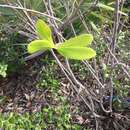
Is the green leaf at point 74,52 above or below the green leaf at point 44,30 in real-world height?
below

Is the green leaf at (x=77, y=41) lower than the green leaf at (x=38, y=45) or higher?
lower

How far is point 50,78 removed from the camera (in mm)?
2613

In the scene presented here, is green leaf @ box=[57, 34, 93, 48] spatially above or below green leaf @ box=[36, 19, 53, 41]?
below

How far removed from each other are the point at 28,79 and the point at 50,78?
17 centimetres

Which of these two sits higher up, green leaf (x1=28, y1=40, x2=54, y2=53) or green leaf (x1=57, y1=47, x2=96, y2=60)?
green leaf (x1=28, y1=40, x2=54, y2=53)

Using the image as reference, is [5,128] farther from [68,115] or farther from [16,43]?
[16,43]

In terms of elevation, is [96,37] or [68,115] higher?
[96,37]

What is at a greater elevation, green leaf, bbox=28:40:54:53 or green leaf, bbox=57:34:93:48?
green leaf, bbox=28:40:54:53

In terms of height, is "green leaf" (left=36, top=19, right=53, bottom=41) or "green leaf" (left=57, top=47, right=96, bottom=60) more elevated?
"green leaf" (left=36, top=19, right=53, bottom=41)

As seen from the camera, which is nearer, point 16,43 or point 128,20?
point 16,43

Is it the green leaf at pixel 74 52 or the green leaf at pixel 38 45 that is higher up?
the green leaf at pixel 38 45

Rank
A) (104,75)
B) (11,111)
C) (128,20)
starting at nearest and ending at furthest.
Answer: (104,75) → (11,111) → (128,20)

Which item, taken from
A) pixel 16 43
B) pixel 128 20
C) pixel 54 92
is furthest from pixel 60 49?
pixel 128 20

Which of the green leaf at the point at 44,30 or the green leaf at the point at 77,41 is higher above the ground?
the green leaf at the point at 44,30
